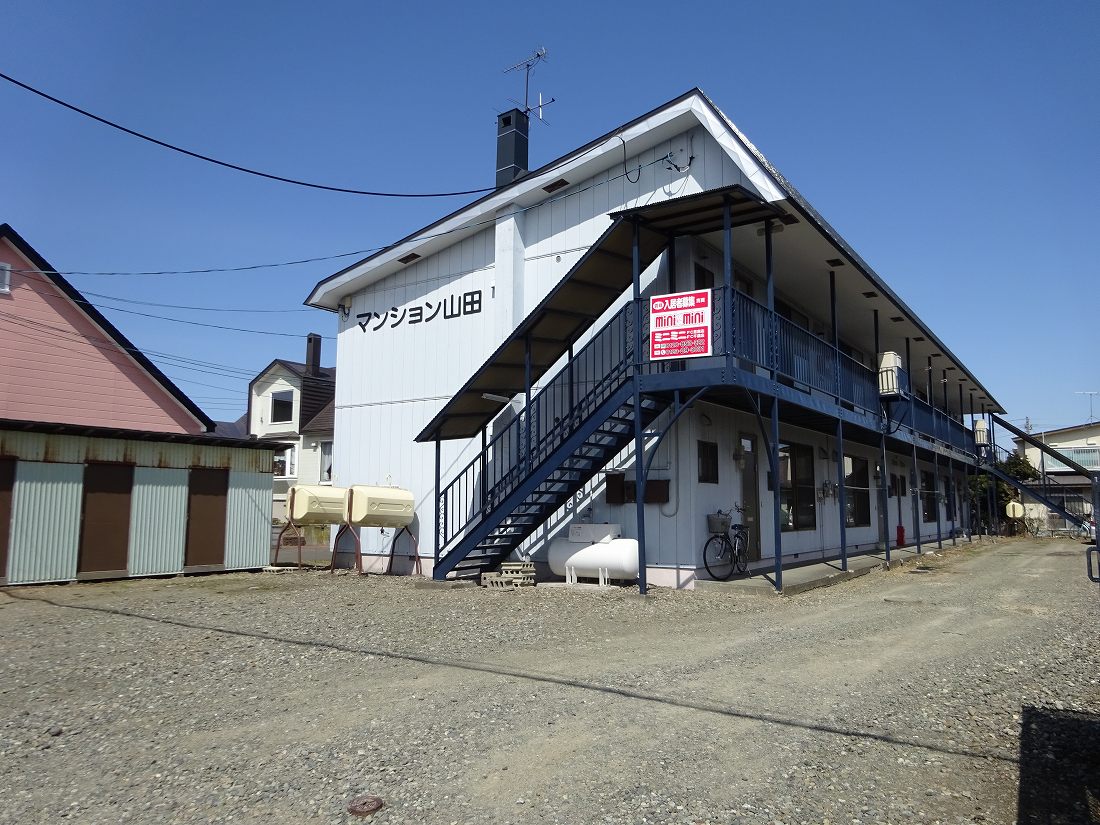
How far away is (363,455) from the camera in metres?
17.6

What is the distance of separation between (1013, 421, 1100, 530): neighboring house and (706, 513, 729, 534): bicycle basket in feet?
71.2

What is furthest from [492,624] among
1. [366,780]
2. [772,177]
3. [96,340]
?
[96,340]

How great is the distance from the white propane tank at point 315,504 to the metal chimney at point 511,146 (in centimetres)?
769

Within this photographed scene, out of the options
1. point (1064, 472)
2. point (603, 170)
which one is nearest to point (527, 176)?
point (603, 170)

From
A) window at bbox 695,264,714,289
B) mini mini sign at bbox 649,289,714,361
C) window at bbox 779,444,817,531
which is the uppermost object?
window at bbox 695,264,714,289

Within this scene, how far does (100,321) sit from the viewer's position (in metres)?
19.4

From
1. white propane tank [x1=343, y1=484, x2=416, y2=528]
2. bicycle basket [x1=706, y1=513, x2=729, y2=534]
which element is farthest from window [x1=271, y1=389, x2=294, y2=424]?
bicycle basket [x1=706, y1=513, x2=729, y2=534]

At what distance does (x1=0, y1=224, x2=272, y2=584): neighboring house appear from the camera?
1358 centimetres

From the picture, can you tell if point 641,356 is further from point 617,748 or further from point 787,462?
point 617,748

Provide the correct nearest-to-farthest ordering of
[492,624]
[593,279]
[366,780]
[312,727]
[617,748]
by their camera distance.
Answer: [366,780] → [617,748] → [312,727] → [492,624] → [593,279]

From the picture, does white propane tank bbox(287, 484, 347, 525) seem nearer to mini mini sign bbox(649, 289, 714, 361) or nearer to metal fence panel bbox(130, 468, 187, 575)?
metal fence panel bbox(130, 468, 187, 575)

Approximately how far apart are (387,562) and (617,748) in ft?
40.5

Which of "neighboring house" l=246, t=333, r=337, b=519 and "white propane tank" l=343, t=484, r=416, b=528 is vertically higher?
"neighboring house" l=246, t=333, r=337, b=519

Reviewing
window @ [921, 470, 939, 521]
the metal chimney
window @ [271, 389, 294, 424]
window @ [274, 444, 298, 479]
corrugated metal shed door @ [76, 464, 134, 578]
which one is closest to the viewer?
corrugated metal shed door @ [76, 464, 134, 578]
